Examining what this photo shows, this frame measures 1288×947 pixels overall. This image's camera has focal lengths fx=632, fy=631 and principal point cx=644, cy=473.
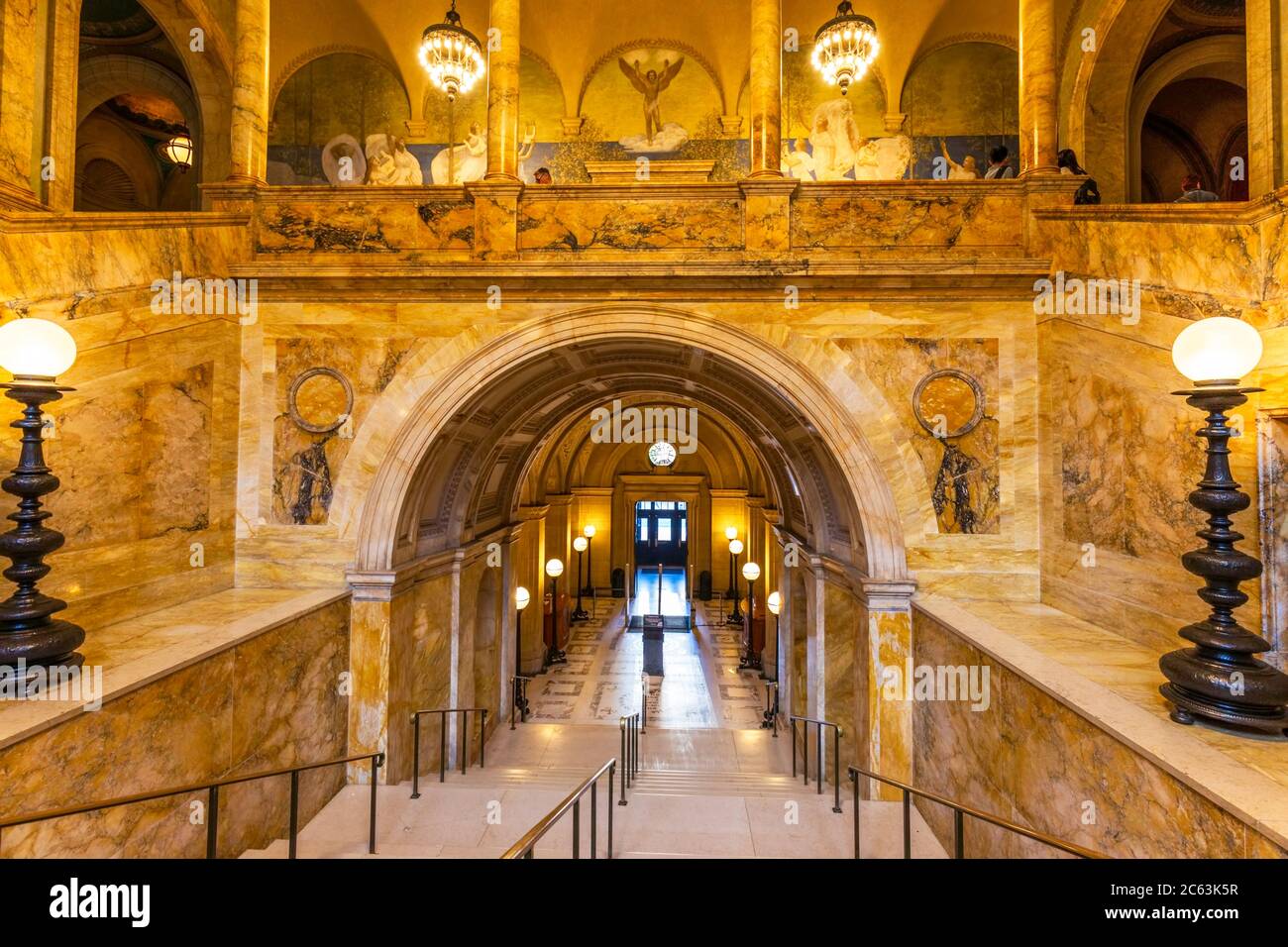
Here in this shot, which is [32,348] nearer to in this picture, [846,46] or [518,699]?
[846,46]

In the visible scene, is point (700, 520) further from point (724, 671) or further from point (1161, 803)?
point (1161, 803)

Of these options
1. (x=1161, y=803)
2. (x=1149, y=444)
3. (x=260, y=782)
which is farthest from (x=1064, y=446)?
(x=260, y=782)

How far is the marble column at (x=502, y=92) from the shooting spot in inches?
268

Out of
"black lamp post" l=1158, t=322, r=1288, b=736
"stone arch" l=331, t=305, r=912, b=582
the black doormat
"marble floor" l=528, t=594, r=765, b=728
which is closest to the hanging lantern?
"stone arch" l=331, t=305, r=912, b=582

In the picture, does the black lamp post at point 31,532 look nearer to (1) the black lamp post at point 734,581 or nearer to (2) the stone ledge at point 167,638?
(2) the stone ledge at point 167,638

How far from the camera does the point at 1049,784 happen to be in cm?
365

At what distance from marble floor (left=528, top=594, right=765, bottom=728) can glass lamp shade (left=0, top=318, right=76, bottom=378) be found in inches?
373

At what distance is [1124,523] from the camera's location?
5430 mm

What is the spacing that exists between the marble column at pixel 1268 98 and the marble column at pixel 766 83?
3.94 meters

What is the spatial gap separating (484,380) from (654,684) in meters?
8.89

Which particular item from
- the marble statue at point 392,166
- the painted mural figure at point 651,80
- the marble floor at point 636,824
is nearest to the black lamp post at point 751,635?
the marble floor at point 636,824

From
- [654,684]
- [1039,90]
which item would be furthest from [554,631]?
[1039,90]

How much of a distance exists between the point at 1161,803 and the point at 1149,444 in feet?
11.4

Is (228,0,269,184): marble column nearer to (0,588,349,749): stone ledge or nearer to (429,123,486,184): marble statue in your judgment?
(429,123,486,184): marble statue
